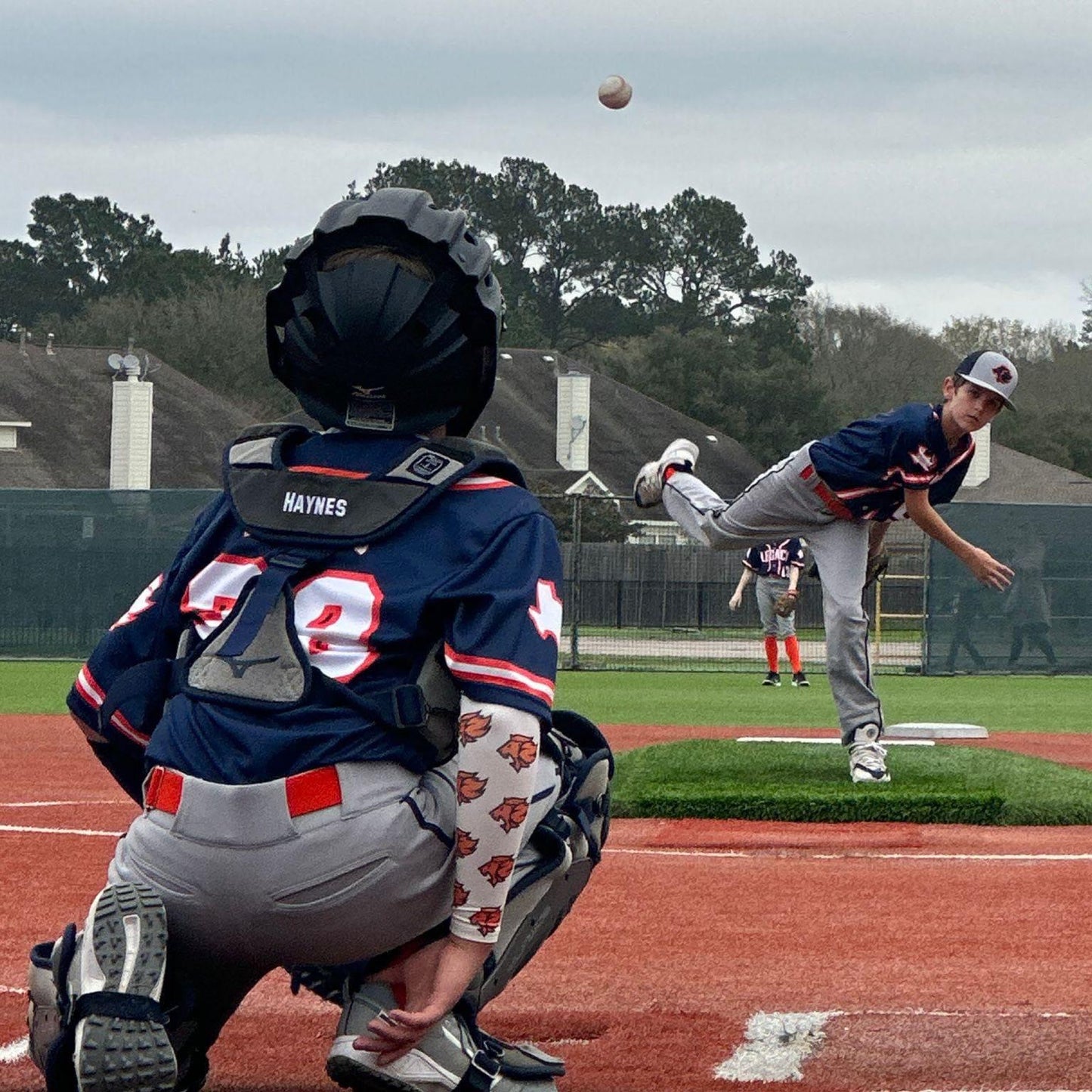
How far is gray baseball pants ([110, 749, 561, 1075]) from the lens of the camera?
266 centimetres

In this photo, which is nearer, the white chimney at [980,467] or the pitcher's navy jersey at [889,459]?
the pitcher's navy jersey at [889,459]

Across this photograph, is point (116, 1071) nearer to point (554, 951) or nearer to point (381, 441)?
point (381, 441)

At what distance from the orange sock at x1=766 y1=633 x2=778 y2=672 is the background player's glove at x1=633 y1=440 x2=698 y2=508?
9492 millimetres

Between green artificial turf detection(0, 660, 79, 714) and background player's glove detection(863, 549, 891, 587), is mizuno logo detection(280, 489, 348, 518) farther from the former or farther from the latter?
green artificial turf detection(0, 660, 79, 714)

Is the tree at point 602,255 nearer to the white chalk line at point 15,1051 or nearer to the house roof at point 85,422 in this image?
the house roof at point 85,422

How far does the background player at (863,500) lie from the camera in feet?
25.8

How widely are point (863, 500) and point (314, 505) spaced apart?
567 cm

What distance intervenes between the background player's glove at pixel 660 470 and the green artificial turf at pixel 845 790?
4.65 ft

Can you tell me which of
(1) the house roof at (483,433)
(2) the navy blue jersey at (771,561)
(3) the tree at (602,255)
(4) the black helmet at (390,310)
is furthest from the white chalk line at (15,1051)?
(3) the tree at (602,255)

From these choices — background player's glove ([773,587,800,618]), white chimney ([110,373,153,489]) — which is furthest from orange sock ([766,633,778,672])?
white chimney ([110,373,153,489])

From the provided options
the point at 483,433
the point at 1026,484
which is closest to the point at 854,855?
the point at 483,433

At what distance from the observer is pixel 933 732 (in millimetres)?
11242

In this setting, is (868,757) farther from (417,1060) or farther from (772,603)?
(772,603)

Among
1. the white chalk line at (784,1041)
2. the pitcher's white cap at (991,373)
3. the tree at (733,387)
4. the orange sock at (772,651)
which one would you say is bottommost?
the orange sock at (772,651)
